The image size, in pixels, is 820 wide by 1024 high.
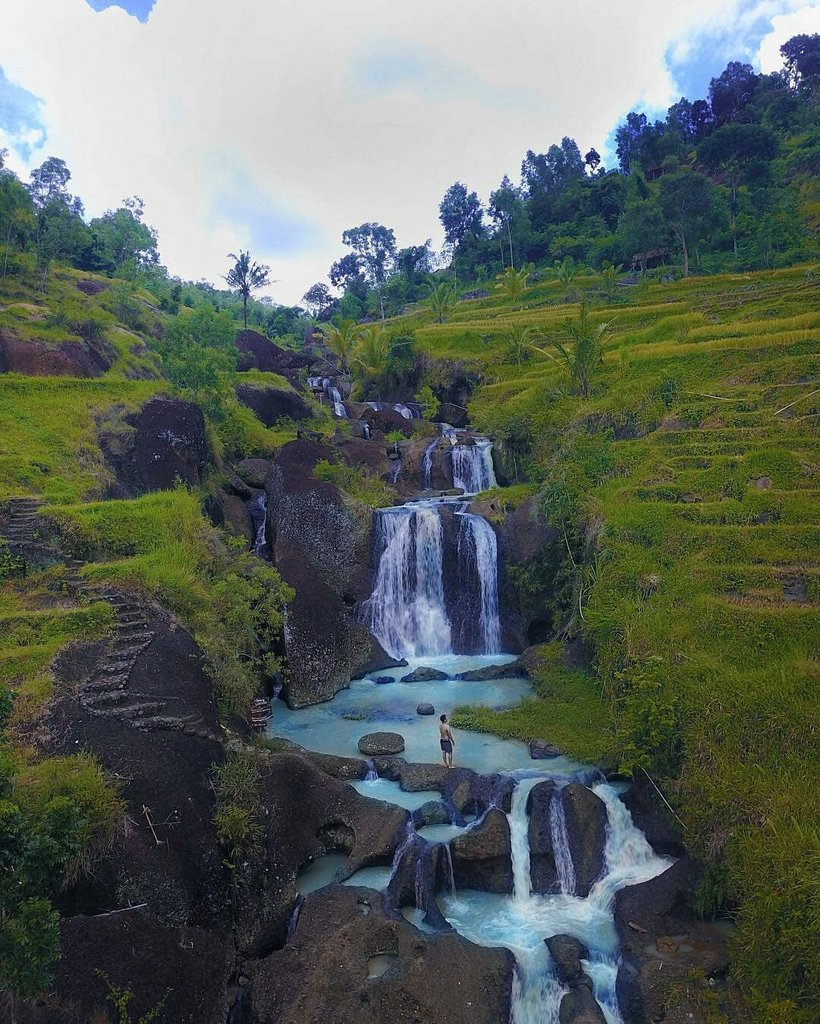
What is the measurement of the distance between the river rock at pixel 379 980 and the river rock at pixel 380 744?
4.88 metres

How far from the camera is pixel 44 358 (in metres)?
26.0

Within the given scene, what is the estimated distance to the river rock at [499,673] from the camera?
1905cm

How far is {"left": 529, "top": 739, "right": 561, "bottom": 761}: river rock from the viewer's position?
14227 millimetres

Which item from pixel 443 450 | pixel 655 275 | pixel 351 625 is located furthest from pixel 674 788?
pixel 655 275

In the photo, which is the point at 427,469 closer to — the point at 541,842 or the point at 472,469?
the point at 472,469

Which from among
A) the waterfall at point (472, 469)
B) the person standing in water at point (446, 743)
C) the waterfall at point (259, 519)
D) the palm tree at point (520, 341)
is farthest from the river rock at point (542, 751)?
the palm tree at point (520, 341)

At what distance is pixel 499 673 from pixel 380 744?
5221 millimetres

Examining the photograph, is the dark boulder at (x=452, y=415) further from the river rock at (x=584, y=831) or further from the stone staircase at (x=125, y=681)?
the river rock at (x=584, y=831)

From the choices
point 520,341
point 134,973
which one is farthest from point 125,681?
point 520,341

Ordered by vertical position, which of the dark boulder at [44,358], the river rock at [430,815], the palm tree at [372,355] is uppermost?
the palm tree at [372,355]

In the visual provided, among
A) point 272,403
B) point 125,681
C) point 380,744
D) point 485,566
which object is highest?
point 272,403

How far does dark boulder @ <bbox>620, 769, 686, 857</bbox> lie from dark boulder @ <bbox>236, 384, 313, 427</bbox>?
26568 mm

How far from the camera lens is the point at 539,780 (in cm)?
1295

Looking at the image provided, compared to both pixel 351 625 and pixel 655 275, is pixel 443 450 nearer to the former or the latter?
pixel 351 625
